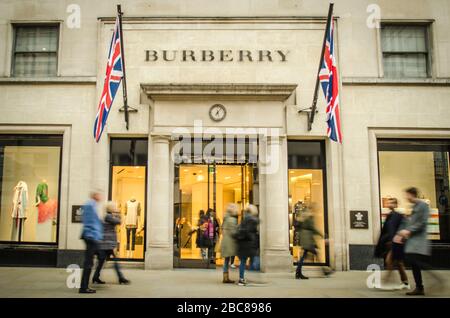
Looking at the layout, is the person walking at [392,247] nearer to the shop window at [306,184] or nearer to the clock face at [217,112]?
the shop window at [306,184]

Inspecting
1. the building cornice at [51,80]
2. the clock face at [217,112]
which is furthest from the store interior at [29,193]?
the clock face at [217,112]

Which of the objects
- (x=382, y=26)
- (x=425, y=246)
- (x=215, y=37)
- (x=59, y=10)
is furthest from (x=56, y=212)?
(x=382, y=26)

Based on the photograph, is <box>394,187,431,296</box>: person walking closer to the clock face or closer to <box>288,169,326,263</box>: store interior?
<box>288,169,326,263</box>: store interior

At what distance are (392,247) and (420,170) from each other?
5512mm

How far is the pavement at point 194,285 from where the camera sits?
8789mm

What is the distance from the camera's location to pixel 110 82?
1171cm

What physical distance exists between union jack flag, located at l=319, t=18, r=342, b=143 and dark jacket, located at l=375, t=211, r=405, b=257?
2704 millimetres

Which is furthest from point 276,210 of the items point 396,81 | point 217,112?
point 396,81

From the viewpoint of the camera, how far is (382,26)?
14.1 m

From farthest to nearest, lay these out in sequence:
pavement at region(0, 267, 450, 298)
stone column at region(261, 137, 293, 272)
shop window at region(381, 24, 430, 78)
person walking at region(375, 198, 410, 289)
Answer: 1. shop window at region(381, 24, 430, 78)
2. stone column at region(261, 137, 293, 272)
3. person walking at region(375, 198, 410, 289)
4. pavement at region(0, 267, 450, 298)

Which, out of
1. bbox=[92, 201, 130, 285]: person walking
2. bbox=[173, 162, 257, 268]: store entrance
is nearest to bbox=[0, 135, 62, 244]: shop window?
bbox=[173, 162, 257, 268]: store entrance

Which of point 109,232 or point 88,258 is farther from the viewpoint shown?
point 109,232

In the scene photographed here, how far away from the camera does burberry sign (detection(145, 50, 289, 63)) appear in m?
13.6

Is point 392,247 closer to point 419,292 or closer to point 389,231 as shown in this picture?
point 389,231
